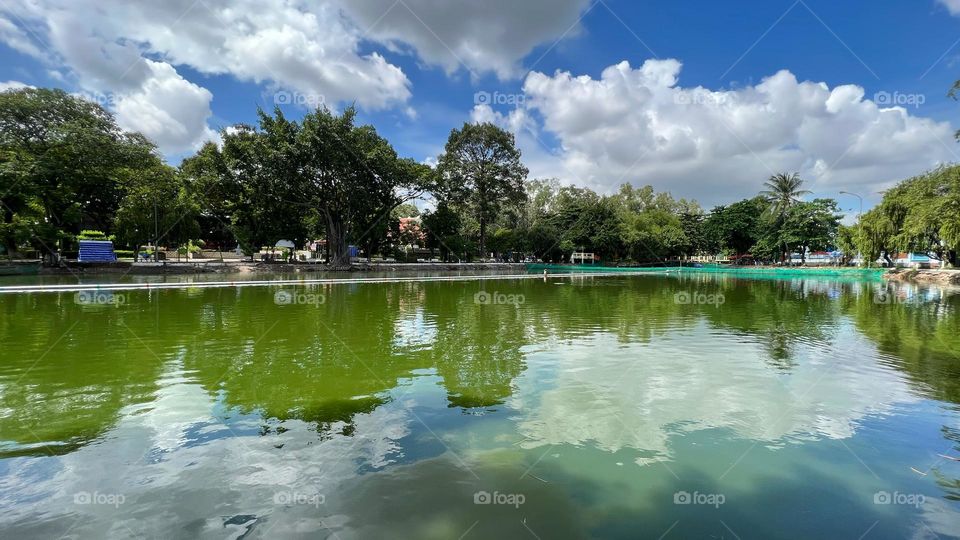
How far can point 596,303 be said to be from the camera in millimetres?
20453

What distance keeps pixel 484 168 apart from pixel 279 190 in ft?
84.1

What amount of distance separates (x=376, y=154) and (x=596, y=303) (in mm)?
27065

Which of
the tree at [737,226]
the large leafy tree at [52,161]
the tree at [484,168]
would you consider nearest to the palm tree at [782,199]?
the tree at [737,226]

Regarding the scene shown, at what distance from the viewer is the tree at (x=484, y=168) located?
5525cm

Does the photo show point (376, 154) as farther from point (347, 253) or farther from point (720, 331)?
point (720, 331)

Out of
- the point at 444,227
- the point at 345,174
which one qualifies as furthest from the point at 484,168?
the point at 345,174

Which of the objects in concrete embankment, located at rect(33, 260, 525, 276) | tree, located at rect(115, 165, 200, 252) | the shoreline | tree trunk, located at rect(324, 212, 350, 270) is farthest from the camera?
tree trunk, located at rect(324, 212, 350, 270)

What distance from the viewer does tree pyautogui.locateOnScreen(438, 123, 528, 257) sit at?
181ft

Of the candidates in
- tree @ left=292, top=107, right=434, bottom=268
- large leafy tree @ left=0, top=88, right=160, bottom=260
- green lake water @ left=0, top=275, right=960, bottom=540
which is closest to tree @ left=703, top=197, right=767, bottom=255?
tree @ left=292, top=107, right=434, bottom=268

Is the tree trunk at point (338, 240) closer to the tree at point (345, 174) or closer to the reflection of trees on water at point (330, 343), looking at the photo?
the tree at point (345, 174)

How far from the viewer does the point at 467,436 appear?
549 cm

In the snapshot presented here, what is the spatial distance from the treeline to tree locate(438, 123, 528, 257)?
0.43ft

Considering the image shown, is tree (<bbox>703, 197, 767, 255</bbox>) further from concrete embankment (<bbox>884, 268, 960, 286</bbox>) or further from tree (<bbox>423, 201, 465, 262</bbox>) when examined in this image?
tree (<bbox>423, 201, 465, 262</bbox>)

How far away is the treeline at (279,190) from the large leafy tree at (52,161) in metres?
0.10
